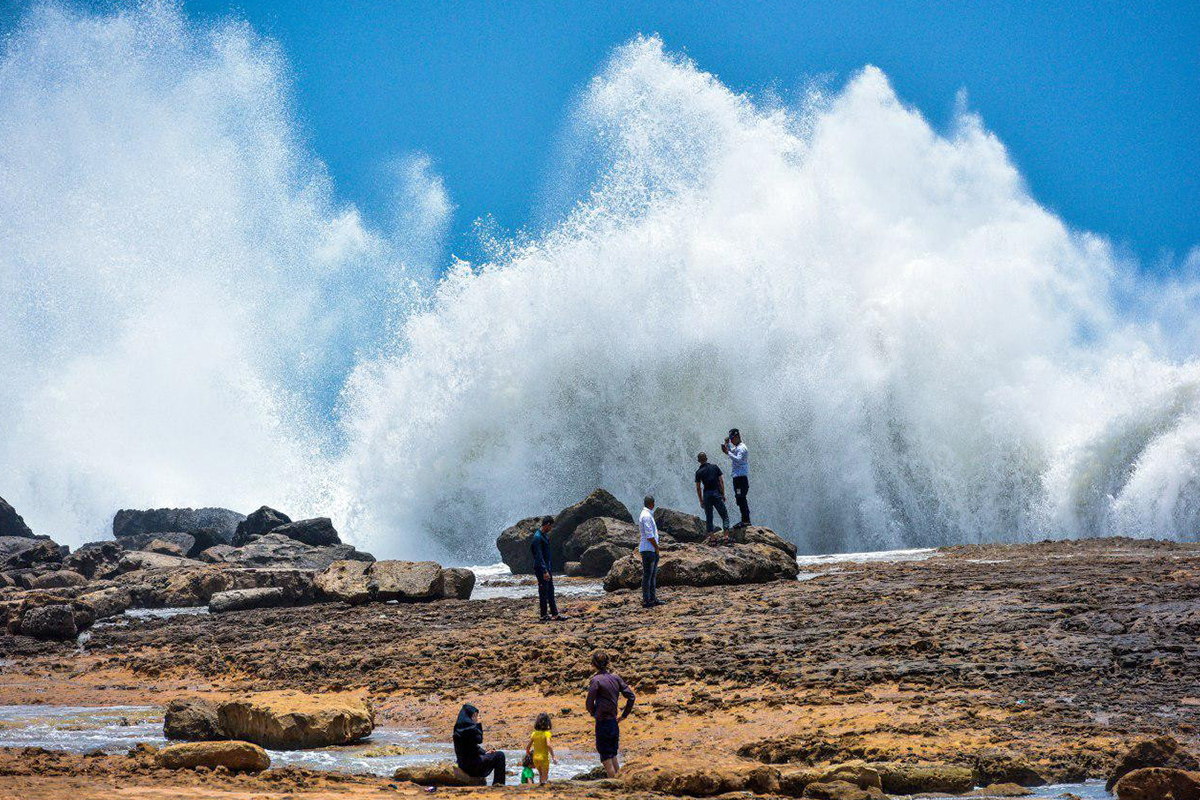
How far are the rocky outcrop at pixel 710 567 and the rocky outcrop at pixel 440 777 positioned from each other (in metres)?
8.81

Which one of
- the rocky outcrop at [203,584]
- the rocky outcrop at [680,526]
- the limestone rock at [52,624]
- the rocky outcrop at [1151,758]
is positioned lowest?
the rocky outcrop at [1151,758]

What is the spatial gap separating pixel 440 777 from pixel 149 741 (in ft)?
11.3

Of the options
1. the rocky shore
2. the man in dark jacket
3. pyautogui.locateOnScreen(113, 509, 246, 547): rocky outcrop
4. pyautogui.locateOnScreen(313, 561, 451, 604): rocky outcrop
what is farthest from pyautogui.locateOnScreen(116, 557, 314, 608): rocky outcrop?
pyautogui.locateOnScreen(113, 509, 246, 547): rocky outcrop

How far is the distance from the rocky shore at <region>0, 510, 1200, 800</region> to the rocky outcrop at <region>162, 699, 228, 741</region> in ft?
1.72

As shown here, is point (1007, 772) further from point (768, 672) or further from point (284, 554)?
point (284, 554)

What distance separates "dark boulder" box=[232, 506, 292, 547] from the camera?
30.1 m

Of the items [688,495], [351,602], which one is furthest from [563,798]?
[688,495]

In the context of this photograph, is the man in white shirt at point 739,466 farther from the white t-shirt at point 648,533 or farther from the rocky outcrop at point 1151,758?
the rocky outcrop at point 1151,758

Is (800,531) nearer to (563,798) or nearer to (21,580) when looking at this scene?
(21,580)

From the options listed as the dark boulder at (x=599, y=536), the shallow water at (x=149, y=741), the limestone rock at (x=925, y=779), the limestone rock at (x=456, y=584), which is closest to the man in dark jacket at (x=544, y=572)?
the limestone rock at (x=456, y=584)

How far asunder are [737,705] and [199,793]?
4.80 metres

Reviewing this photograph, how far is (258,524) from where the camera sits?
30.4m

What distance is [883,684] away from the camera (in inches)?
Answer: 412

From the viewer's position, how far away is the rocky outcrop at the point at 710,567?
17.0m
